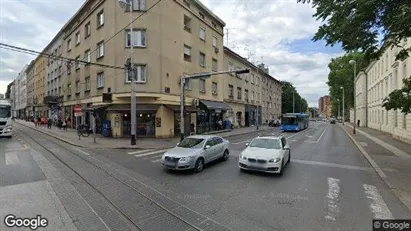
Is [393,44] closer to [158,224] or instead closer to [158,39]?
[158,224]

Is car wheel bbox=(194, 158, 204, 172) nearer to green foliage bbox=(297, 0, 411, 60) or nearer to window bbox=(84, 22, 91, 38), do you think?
green foliage bbox=(297, 0, 411, 60)

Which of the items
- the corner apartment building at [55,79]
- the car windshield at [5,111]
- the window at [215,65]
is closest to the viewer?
the car windshield at [5,111]

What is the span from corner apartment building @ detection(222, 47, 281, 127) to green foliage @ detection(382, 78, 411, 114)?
27.1 m

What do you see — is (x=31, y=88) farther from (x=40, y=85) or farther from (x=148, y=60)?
(x=148, y=60)

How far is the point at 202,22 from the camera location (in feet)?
101

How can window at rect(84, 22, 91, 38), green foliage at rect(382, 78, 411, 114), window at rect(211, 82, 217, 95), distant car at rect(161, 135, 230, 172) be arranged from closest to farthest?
distant car at rect(161, 135, 230, 172)
green foliage at rect(382, 78, 411, 114)
window at rect(84, 22, 91, 38)
window at rect(211, 82, 217, 95)

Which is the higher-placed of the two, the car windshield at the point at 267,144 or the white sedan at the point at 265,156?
the car windshield at the point at 267,144

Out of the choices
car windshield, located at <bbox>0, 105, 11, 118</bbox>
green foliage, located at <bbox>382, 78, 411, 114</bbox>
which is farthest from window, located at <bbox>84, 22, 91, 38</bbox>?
green foliage, located at <bbox>382, 78, 411, 114</bbox>

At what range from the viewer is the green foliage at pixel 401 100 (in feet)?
35.5

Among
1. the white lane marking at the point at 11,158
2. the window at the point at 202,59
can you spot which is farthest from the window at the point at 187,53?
the white lane marking at the point at 11,158

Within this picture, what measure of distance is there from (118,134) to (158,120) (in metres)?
3.76

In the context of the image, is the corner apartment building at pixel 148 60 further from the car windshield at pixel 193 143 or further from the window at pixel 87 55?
the car windshield at pixel 193 143

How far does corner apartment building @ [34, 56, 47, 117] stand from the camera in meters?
56.3

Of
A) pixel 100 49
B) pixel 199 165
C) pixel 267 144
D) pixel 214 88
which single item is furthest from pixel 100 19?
pixel 267 144
